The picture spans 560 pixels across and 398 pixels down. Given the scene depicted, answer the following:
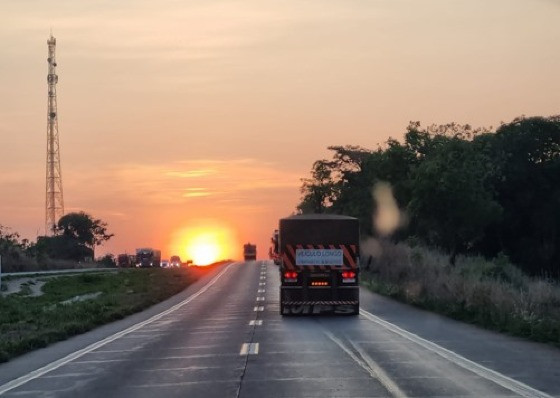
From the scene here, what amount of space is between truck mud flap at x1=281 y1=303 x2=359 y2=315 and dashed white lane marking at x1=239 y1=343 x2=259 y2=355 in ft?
33.8

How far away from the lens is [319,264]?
99.2ft

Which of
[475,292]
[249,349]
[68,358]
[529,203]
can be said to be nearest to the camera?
[68,358]

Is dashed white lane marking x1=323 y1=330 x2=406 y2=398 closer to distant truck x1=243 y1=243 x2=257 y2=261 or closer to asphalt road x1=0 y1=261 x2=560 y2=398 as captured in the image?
asphalt road x1=0 y1=261 x2=560 y2=398

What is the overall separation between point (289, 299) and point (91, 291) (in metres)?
29.6

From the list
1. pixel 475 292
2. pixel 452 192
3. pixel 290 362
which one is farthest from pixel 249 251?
pixel 290 362

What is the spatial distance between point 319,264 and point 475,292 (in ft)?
18.4

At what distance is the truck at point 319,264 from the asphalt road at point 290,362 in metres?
2.08

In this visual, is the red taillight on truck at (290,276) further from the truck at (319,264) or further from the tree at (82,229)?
the tree at (82,229)

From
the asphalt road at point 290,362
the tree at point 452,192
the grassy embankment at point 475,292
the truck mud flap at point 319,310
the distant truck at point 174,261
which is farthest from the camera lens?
the distant truck at point 174,261

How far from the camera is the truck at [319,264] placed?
30031mm

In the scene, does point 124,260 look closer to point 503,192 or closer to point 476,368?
point 503,192

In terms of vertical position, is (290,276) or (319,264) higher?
(319,264)

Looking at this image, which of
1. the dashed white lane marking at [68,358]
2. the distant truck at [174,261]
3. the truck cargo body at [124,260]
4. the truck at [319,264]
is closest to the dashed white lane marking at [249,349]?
the dashed white lane marking at [68,358]

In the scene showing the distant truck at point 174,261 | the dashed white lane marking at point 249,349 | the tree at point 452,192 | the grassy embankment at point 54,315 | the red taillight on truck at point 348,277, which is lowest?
the dashed white lane marking at point 249,349
